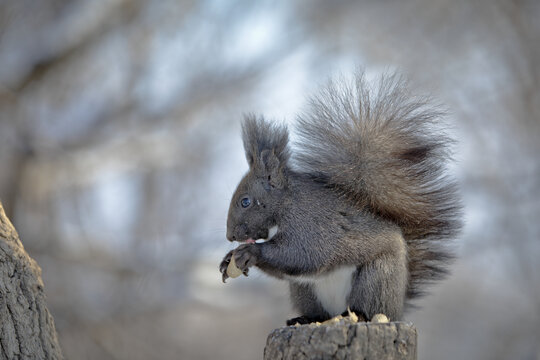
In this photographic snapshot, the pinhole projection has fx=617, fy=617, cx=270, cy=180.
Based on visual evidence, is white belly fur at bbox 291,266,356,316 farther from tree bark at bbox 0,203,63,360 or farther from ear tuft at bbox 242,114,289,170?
tree bark at bbox 0,203,63,360

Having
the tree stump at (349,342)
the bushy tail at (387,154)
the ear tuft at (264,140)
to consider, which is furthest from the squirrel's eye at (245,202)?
the tree stump at (349,342)

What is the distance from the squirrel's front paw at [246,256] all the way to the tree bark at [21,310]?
515mm

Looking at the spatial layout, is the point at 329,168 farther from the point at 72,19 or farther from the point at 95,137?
the point at 72,19

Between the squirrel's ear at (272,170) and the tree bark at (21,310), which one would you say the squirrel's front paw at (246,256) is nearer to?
the squirrel's ear at (272,170)

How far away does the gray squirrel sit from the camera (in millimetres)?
1760

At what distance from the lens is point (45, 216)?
185 inches

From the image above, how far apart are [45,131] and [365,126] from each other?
3572 millimetres

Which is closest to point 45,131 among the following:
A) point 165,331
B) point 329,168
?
point 165,331

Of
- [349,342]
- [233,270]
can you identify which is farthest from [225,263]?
[349,342]

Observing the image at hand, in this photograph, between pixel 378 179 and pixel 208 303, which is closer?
pixel 378 179

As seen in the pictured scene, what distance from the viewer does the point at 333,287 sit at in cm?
183

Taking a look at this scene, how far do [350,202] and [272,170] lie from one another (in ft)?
0.86

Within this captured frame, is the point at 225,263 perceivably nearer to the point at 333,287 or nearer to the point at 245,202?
the point at 245,202

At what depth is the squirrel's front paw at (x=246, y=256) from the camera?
1.73 meters
